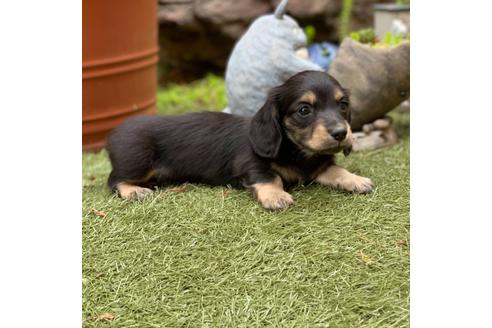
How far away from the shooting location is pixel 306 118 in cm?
441

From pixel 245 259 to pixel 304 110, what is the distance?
1175 millimetres

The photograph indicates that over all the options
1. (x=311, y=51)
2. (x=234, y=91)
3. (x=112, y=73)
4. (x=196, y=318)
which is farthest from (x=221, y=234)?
(x=311, y=51)

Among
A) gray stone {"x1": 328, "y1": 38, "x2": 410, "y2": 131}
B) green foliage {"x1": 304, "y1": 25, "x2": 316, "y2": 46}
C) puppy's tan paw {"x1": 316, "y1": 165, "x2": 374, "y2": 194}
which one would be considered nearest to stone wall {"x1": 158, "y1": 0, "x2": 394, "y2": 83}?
green foliage {"x1": 304, "y1": 25, "x2": 316, "y2": 46}

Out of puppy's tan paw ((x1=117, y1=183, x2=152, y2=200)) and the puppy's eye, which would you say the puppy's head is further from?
puppy's tan paw ((x1=117, y1=183, x2=152, y2=200))

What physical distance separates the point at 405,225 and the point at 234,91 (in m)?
2.72

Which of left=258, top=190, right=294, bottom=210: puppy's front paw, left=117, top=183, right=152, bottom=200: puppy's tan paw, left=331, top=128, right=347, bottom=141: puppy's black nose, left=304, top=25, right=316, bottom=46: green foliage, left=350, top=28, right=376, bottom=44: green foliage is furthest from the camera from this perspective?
left=304, top=25, right=316, bottom=46: green foliage

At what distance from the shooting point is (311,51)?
794cm

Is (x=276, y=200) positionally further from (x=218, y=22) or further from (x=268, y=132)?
(x=218, y=22)

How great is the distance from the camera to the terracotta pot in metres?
6.45

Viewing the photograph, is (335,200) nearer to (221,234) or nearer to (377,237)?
(377,237)

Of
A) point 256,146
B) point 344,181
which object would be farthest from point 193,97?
point 344,181

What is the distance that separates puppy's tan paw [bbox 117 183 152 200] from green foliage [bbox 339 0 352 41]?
580 centimetres

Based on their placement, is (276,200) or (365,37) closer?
(276,200)

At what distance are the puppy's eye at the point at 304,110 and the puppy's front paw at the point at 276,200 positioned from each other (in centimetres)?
56
